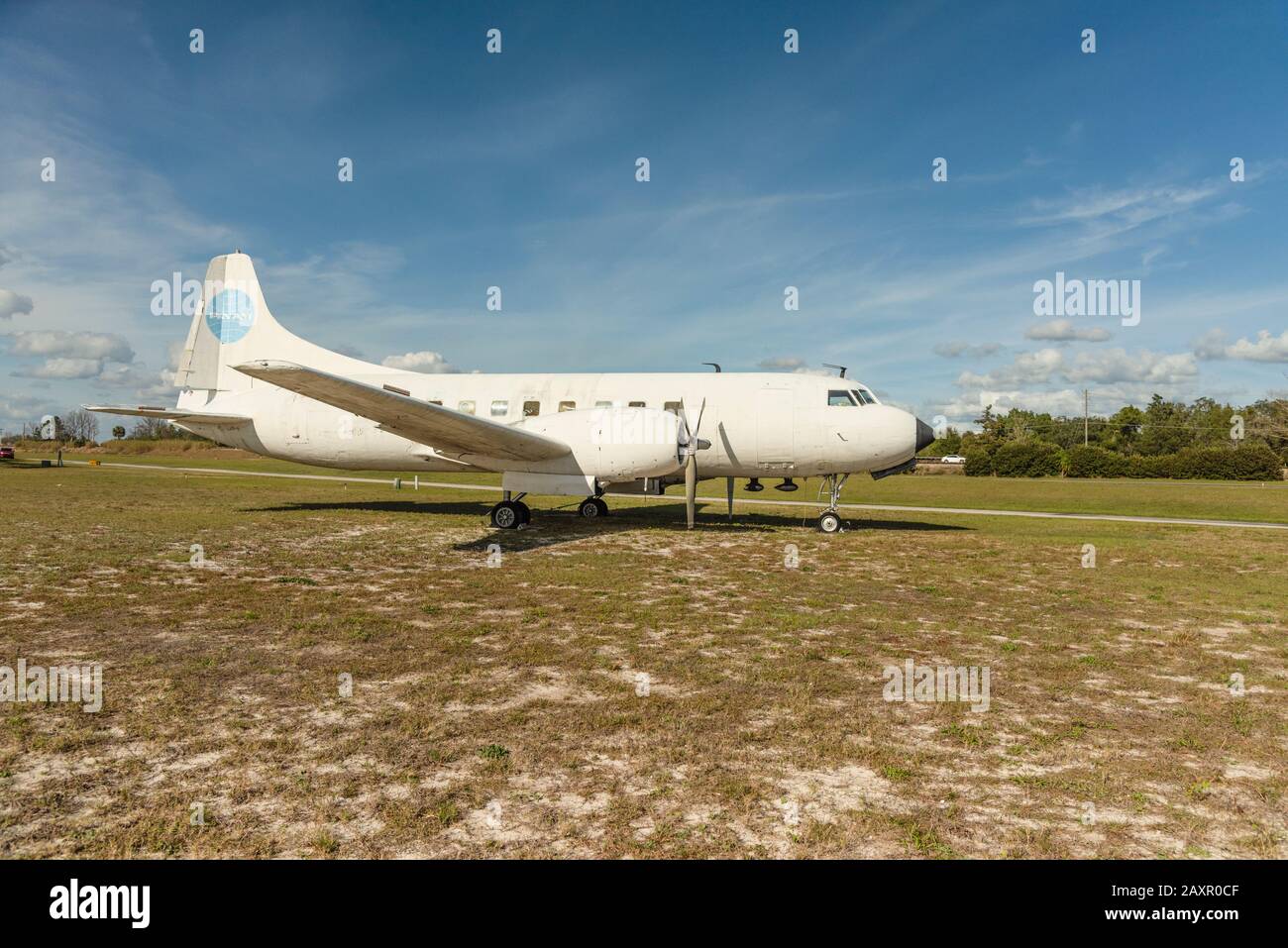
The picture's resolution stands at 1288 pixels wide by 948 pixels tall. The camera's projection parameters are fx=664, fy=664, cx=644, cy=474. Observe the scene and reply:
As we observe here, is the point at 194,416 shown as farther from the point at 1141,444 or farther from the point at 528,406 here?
the point at 1141,444

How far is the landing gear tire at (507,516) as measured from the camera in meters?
18.8

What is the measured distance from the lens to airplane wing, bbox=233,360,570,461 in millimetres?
12992

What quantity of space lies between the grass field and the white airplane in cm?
369

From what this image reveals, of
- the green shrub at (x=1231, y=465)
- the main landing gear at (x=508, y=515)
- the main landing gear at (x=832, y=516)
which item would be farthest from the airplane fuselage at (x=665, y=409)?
the green shrub at (x=1231, y=465)

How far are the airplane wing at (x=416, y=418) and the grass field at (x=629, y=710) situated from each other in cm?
329

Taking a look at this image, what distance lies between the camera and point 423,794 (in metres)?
4.23

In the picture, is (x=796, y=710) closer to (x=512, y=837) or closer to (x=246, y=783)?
(x=512, y=837)

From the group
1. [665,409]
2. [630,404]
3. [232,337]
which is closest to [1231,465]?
[665,409]

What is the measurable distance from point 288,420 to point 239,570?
10.5 meters

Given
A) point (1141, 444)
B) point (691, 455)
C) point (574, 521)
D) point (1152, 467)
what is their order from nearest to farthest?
point (691, 455) → point (574, 521) → point (1152, 467) → point (1141, 444)

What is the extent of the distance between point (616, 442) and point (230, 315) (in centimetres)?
1567

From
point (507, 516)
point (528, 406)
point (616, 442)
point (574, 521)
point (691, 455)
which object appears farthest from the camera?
point (574, 521)

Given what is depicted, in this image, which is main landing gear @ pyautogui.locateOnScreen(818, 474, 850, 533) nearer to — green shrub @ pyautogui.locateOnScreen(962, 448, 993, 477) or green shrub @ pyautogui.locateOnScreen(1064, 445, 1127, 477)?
green shrub @ pyautogui.locateOnScreen(962, 448, 993, 477)

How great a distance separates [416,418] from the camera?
615 inches
